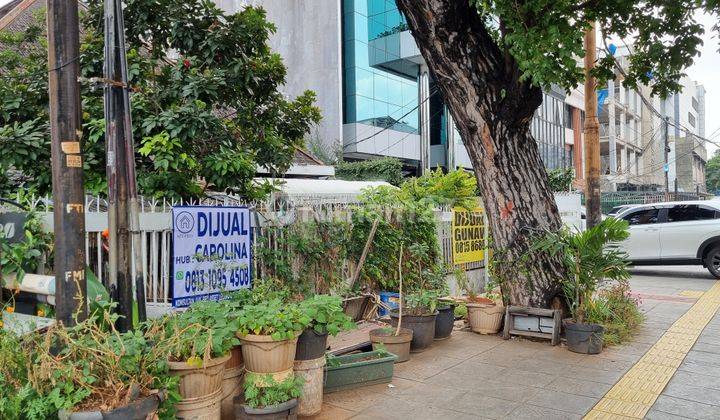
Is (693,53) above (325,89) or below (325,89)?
below

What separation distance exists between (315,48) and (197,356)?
27.8m

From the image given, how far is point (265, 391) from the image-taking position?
418 cm

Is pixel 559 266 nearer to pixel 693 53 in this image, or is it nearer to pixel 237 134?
A: pixel 693 53

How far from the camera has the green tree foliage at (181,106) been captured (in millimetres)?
5820

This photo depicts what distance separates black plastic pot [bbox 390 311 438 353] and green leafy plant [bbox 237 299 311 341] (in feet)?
8.05

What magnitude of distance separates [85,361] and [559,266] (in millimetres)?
5902

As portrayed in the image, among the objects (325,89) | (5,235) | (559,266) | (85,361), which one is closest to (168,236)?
(5,235)

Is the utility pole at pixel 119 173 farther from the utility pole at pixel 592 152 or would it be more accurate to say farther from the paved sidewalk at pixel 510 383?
the utility pole at pixel 592 152

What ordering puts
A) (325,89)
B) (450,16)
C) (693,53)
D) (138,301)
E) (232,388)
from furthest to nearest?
(325,89) < (693,53) < (450,16) < (138,301) < (232,388)

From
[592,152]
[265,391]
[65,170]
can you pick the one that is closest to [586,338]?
[265,391]

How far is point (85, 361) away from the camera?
3418mm

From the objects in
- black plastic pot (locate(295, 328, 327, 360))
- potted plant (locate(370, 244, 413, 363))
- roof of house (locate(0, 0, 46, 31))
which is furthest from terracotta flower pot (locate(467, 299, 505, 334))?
roof of house (locate(0, 0, 46, 31))

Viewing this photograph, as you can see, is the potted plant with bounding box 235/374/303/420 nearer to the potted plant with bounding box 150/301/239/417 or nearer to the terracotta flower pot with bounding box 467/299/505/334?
the potted plant with bounding box 150/301/239/417

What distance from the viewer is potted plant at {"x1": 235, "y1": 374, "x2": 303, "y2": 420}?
162 inches
